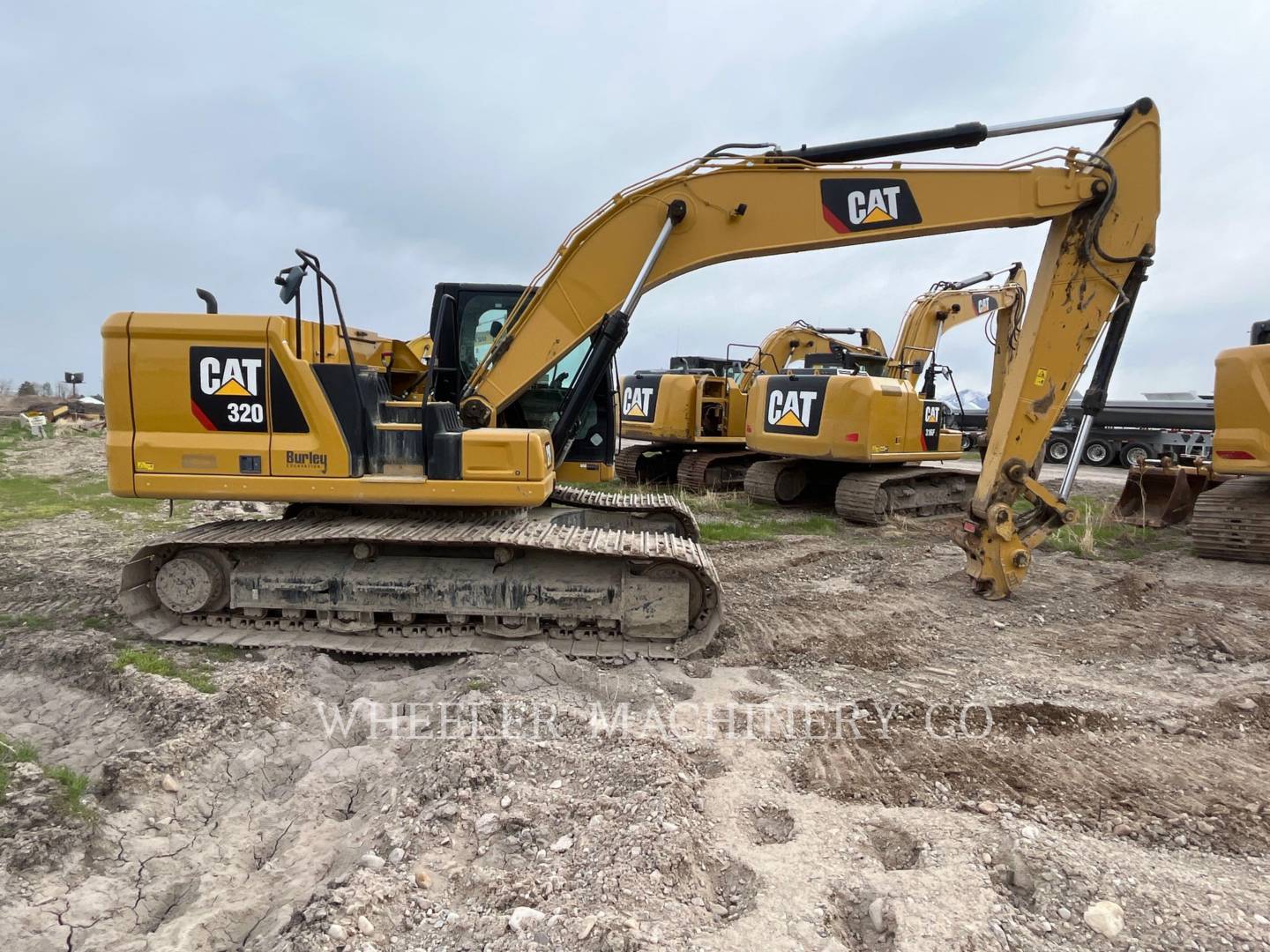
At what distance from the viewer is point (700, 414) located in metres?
12.9

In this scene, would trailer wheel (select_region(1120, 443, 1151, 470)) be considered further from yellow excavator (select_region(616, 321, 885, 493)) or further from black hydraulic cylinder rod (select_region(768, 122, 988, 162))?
black hydraulic cylinder rod (select_region(768, 122, 988, 162))

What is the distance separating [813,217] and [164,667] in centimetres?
504

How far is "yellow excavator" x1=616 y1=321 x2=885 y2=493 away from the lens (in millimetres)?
12852

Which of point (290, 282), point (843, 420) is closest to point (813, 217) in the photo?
point (290, 282)

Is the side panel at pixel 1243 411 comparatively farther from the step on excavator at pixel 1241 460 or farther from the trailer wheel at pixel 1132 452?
the trailer wheel at pixel 1132 452

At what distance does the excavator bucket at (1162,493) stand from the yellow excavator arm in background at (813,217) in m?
5.15

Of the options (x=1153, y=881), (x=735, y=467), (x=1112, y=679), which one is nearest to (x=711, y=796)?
(x=1153, y=881)

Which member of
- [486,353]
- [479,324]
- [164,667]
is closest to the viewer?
[164,667]

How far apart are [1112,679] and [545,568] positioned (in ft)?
11.7

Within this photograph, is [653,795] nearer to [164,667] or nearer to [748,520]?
[164,667]

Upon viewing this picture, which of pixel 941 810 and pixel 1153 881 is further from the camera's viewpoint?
pixel 941 810

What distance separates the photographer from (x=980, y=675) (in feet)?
15.2

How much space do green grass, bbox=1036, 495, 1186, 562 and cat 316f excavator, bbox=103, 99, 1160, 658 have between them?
10.8 ft

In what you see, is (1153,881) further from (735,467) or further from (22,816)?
(735,467)
